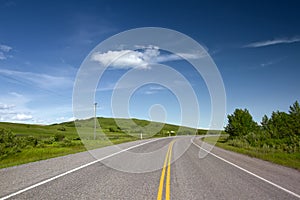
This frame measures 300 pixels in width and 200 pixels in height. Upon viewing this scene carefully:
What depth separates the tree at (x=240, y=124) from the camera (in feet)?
153

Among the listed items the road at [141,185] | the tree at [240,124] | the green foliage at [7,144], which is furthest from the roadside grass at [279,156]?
the tree at [240,124]

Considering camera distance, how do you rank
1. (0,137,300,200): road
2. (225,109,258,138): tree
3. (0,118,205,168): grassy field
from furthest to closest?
(225,109,258,138): tree, (0,118,205,168): grassy field, (0,137,300,200): road

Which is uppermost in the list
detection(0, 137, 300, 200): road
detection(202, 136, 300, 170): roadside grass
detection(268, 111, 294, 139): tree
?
detection(268, 111, 294, 139): tree

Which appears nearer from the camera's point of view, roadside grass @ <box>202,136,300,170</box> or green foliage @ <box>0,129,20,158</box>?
roadside grass @ <box>202,136,300,170</box>

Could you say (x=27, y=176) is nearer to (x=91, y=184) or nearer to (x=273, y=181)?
(x=91, y=184)

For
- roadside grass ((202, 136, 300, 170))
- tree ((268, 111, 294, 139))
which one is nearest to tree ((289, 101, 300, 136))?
tree ((268, 111, 294, 139))

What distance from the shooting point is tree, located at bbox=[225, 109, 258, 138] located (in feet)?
153

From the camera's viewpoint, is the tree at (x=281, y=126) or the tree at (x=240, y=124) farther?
the tree at (x=240, y=124)

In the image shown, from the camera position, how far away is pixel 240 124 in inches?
1848

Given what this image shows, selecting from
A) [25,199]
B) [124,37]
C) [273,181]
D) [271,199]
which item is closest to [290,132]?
[124,37]

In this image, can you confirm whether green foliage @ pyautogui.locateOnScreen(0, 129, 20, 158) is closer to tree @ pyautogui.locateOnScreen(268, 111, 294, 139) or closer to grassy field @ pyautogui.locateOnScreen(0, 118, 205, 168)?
grassy field @ pyautogui.locateOnScreen(0, 118, 205, 168)

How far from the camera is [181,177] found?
8.59 metres

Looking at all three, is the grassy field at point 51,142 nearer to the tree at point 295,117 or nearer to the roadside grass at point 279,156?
the roadside grass at point 279,156

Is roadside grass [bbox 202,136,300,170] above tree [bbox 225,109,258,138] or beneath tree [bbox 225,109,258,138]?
beneath
